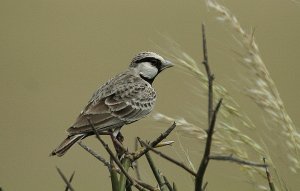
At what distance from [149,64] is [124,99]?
0.69 ft

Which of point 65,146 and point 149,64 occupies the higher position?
point 149,64

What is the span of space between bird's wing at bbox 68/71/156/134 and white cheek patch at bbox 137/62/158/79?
0.04m

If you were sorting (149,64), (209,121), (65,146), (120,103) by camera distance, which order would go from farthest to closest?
(149,64) → (120,103) → (65,146) → (209,121)

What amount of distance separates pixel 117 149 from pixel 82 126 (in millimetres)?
371

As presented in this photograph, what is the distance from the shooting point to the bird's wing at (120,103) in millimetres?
2285

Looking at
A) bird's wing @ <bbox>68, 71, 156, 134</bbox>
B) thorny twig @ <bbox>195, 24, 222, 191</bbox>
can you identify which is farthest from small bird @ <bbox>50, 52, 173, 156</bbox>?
thorny twig @ <bbox>195, 24, 222, 191</bbox>

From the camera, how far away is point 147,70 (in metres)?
2.68

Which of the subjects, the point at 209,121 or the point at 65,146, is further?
the point at 65,146

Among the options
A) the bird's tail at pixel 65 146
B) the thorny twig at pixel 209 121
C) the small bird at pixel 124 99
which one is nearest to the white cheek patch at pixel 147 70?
the small bird at pixel 124 99

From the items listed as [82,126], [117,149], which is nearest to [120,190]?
[117,149]

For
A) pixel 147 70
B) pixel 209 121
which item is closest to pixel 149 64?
pixel 147 70

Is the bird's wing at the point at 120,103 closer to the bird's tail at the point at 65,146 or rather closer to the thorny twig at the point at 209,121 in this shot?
the bird's tail at the point at 65,146

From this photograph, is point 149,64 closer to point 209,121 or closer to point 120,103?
point 120,103

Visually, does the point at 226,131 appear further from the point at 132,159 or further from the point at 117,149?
the point at 132,159
